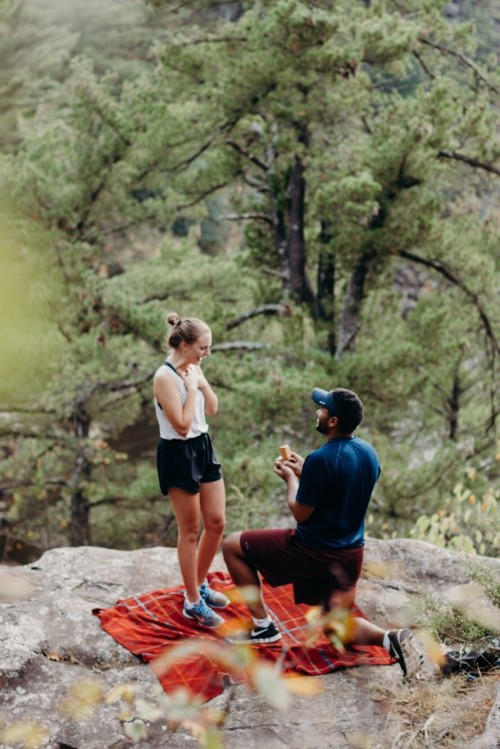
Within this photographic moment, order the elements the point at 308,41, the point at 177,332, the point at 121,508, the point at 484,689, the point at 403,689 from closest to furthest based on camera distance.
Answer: the point at 484,689 < the point at 403,689 < the point at 177,332 < the point at 308,41 < the point at 121,508

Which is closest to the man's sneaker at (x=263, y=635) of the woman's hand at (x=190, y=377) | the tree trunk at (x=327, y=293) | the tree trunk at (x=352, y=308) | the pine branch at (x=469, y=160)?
the woman's hand at (x=190, y=377)

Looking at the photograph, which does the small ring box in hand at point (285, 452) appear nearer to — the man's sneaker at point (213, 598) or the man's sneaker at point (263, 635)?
the man's sneaker at point (263, 635)

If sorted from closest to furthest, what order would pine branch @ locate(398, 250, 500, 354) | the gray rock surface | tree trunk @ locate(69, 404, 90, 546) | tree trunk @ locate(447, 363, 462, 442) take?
the gray rock surface, pine branch @ locate(398, 250, 500, 354), tree trunk @ locate(69, 404, 90, 546), tree trunk @ locate(447, 363, 462, 442)

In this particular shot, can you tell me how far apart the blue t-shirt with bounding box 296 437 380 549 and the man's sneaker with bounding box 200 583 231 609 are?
86cm

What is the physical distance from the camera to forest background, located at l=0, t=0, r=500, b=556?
336 inches

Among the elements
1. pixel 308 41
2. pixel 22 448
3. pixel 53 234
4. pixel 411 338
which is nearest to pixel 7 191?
pixel 53 234

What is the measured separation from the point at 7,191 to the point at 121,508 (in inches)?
194

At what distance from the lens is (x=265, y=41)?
28.5 ft

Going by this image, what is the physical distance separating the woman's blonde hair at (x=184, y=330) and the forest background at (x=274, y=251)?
3.86 meters

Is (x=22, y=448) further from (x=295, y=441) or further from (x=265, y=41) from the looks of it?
(x=265, y=41)

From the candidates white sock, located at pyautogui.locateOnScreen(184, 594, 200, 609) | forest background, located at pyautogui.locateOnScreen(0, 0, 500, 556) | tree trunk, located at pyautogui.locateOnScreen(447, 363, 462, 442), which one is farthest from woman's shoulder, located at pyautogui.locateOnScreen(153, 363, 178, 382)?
tree trunk, located at pyautogui.locateOnScreen(447, 363, 462, 442)

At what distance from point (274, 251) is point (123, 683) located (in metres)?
8.53

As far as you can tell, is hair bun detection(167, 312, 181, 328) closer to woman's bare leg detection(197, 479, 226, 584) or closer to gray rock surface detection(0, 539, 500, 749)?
woman's bare leg detection(197, 479, 226, 584)

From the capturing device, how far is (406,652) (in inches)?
134
